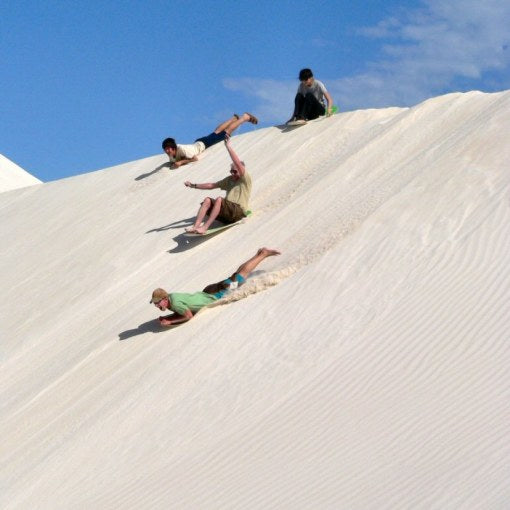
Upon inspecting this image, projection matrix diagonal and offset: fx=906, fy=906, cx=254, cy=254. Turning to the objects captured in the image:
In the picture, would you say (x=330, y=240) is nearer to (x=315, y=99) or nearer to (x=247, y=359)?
(x=247, y=359)

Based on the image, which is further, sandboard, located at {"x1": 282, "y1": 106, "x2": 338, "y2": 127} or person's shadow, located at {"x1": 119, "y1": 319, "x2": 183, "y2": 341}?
sandboard, located at {"x1": 282, "y1": 106, "x2": 338, "y2": 127}

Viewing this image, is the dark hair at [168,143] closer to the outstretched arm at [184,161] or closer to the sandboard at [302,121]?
the outstretched arm at [184,161]

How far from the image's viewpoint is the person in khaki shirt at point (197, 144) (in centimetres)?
1449

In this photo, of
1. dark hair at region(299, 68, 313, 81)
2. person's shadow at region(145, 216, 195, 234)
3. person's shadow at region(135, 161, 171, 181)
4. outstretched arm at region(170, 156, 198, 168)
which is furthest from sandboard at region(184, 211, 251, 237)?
person's shadow at region(135, 161, 171, 181)

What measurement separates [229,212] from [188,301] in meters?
2.94

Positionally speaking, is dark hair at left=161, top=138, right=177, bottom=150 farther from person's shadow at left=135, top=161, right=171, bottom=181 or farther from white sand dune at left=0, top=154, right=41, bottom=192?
white sand dune at left=0, top=154, right=41, bottom=192

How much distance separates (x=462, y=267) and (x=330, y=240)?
192 centimetres

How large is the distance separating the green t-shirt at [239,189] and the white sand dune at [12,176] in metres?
22.4

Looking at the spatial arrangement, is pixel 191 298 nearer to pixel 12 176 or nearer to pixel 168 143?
pixel 168 143

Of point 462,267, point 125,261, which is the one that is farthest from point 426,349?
point 125,261

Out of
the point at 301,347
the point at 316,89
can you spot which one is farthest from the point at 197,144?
the point at 301,347

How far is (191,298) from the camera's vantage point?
28.2 feet

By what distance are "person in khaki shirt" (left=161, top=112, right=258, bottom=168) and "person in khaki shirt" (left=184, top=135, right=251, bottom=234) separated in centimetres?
314

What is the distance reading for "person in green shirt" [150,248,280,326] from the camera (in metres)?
8.39
